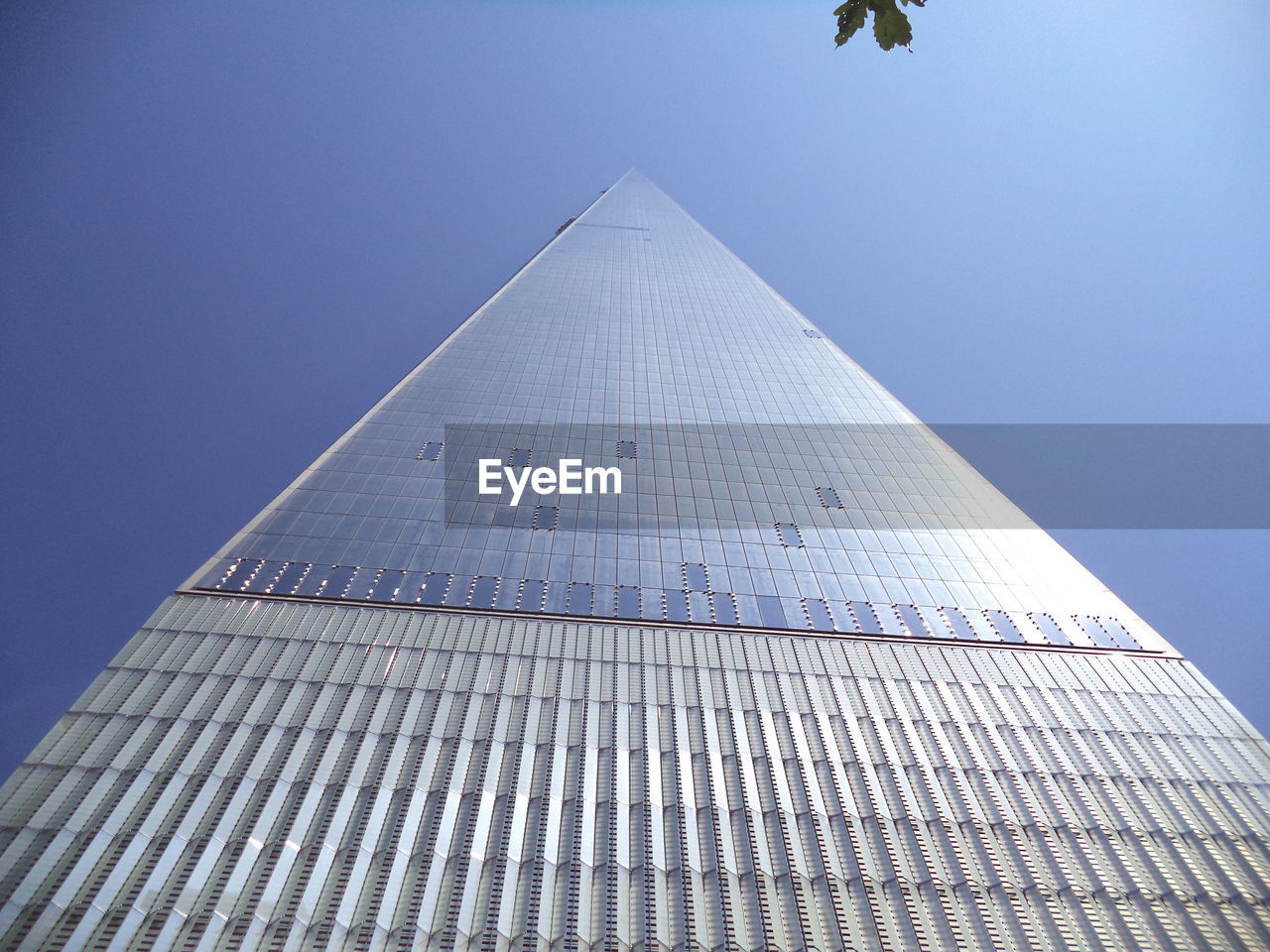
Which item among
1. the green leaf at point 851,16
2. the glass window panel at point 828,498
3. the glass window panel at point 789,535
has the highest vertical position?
the glass window panel at point 828,498

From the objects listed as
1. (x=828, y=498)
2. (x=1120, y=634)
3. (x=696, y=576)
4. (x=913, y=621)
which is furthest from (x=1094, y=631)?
(x=696, y=576)

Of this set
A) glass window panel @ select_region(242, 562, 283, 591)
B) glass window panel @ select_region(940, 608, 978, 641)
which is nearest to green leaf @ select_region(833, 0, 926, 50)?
glass window panel @ select_region(940, 608, 978, 641)

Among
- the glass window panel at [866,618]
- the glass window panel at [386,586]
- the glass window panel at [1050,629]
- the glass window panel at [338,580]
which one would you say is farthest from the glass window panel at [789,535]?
the glass window panel at [338,580]

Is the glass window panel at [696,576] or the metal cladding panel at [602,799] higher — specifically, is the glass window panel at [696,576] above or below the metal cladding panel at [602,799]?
above

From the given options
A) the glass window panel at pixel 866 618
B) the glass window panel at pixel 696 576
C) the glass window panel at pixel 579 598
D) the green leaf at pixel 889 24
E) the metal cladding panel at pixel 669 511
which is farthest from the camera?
the glass window panel at pixel 696 576

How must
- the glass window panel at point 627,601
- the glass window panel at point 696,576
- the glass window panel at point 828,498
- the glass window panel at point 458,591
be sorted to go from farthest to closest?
the glass window panel at point 828,498
the glass window panel at point 696,576
the glass window panel at point 627,601
the glass window panel at point 458,591

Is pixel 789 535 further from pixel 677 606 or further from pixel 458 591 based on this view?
pixel 458 591

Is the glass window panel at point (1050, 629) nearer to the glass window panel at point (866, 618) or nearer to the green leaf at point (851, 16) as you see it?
the glass window panel at point (866, 618)

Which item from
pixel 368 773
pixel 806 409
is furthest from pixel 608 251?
pixel 368 773
